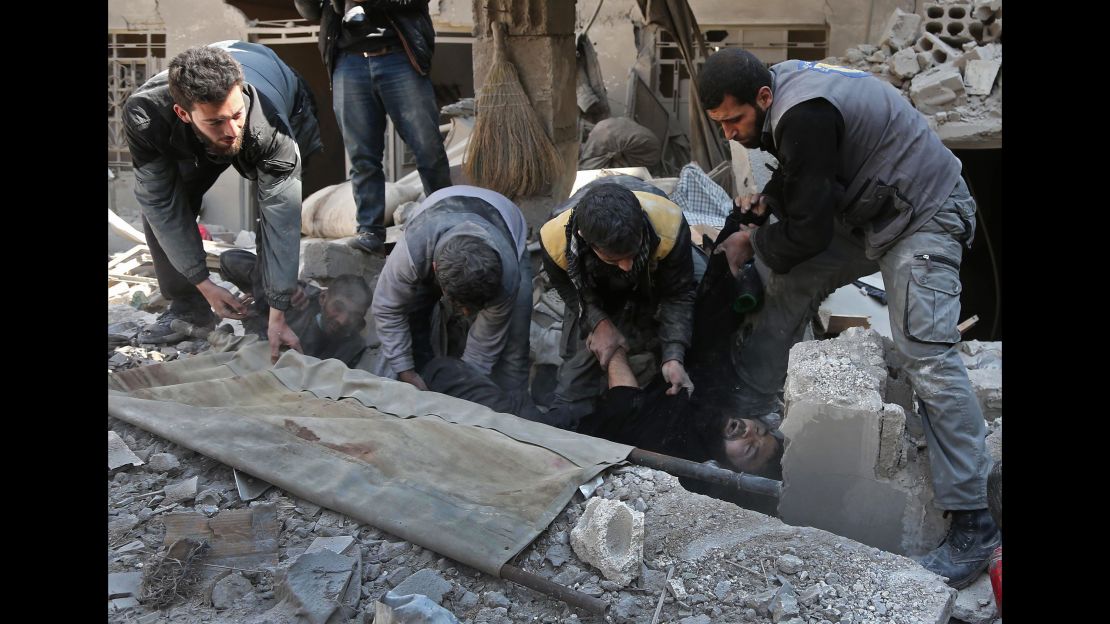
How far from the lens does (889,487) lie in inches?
125

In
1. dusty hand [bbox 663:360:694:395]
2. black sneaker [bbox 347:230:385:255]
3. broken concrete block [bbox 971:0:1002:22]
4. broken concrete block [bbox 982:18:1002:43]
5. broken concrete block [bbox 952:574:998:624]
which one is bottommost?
broken concrete block [bbox 952:574:998:624]

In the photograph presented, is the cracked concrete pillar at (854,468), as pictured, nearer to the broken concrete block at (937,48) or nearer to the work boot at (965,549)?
the work boot at (965,549)

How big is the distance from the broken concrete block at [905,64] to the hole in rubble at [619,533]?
22.3ft

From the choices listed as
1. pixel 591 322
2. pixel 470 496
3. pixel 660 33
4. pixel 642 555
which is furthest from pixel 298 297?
pixel 660 33

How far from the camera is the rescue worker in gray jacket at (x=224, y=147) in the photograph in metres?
3.91

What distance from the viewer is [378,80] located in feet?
17.5

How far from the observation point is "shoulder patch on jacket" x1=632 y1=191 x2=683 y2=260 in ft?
13.4

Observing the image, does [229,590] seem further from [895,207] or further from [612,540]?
[895,207]

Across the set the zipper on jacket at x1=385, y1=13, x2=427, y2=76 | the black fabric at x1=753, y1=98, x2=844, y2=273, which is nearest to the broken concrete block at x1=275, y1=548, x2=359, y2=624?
the black fabric at x1=753, y1=98, x2=844, y2=273

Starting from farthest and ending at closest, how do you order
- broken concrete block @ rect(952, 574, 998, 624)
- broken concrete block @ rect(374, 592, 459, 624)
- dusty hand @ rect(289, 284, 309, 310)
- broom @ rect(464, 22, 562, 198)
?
broom @ rect(464, 22, 562, 198) < dusty hand @ rect(289, 284, 309, 310) < broken concrete block @ rect(952, 574, 998, 624) < broken concrete block @ rect(374, 592, 459, 624)

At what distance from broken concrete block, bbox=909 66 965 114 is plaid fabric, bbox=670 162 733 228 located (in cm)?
215

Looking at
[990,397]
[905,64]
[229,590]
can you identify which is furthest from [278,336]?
[905,64]

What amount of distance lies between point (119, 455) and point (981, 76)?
24.0 ft

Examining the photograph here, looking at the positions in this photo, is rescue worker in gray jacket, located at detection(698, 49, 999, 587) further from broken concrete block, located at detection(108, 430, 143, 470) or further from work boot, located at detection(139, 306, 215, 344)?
work boot, located at detection(139, 306, 215, 344)
